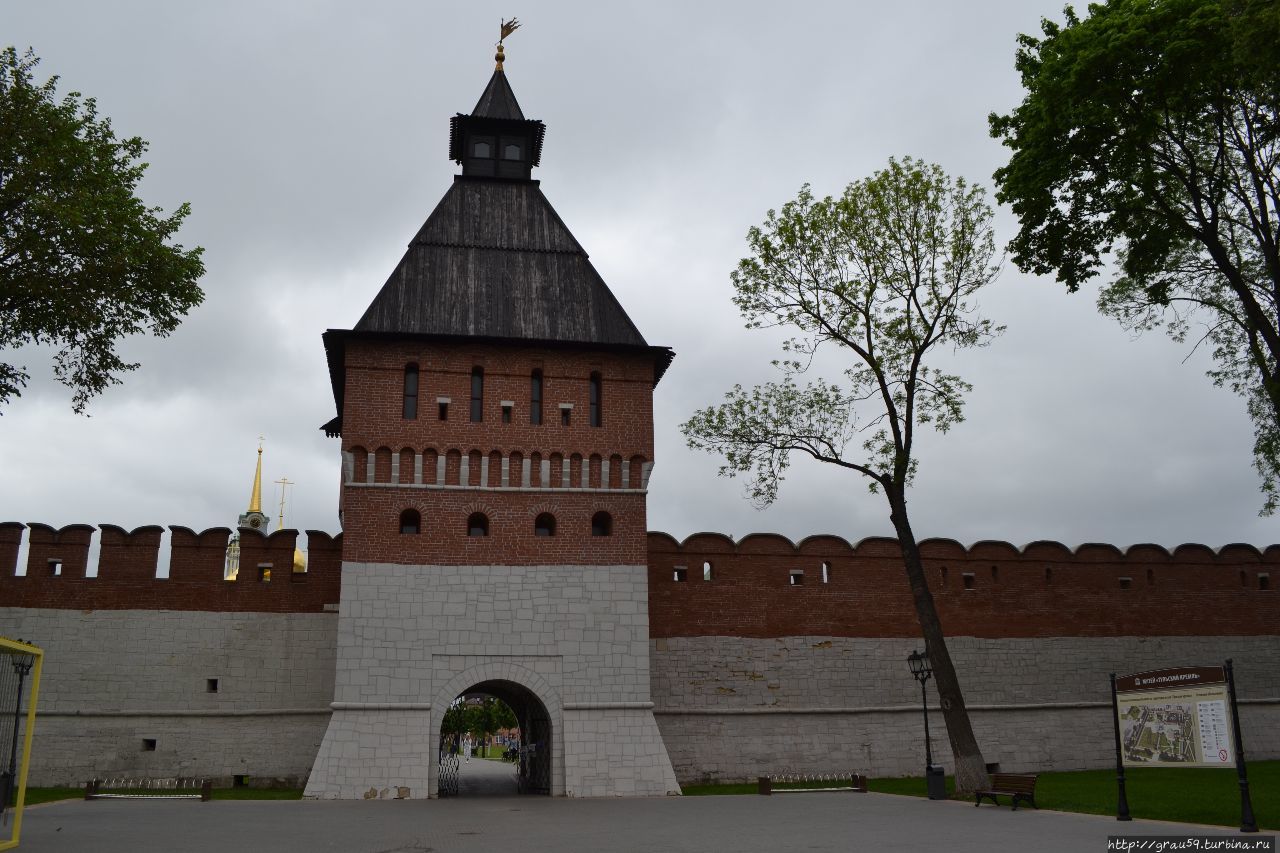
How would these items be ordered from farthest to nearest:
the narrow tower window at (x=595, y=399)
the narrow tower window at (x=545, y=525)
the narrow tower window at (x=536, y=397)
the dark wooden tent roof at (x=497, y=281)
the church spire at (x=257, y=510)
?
the church spire at (x=257, y=510) → the narrow tower window at (x=595, y=399) → the dark wooden tent roof at (x=497, y=281) → the narrow tower window at (x=536, y=397) → the narrow tower window at (x=545, y=525)

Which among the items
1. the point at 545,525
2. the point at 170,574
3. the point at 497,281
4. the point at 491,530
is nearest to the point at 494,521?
the point at 491,530

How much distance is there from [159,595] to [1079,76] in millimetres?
20477

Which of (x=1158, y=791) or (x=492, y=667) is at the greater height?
(x=492, y=667)

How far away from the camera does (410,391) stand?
72.1 feet

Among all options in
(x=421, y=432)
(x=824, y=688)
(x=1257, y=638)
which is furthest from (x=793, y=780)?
(x=1257, y=638)

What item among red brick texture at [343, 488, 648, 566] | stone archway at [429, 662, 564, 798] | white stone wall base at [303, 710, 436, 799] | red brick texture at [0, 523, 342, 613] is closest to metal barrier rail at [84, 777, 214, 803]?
white stone wall base at [303, 710, 436, 799]

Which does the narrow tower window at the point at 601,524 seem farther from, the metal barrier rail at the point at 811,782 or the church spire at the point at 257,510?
the church spire at the point at 257,510

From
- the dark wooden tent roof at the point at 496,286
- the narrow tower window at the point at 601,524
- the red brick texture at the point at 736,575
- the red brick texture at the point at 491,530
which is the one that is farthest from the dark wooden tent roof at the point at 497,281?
the narrow tower window at the point at 601,524

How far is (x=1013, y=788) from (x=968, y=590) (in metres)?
9.97

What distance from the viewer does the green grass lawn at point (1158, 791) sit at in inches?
548

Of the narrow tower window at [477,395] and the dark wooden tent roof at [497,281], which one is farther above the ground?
the dark wooden tent roof at [497,281]

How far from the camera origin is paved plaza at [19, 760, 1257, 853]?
11.7 m

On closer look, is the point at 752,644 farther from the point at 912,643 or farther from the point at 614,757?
the point at 614,757

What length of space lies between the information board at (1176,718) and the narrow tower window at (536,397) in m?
12.6
